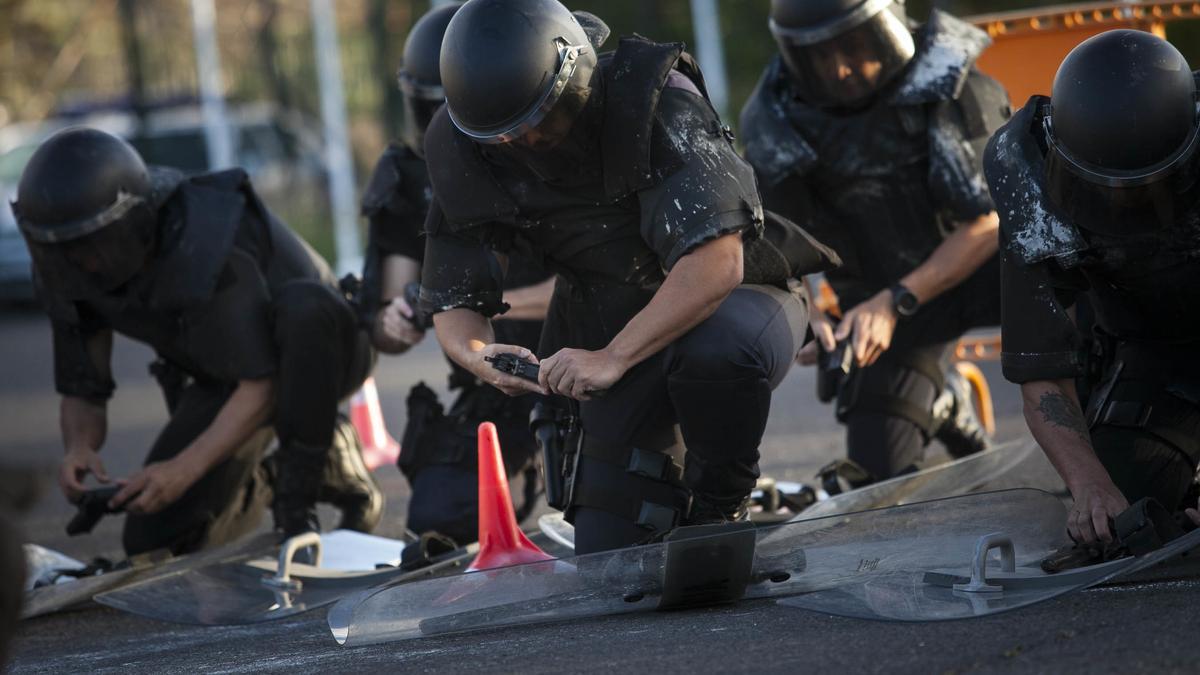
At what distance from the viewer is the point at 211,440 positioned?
486 centimetres

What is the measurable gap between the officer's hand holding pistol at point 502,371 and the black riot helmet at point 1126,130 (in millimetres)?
1294

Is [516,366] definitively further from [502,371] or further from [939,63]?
[939,63]

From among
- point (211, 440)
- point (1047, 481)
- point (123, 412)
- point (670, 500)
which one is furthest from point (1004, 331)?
point (123, 412)

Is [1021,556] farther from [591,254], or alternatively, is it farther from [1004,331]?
[591,254]

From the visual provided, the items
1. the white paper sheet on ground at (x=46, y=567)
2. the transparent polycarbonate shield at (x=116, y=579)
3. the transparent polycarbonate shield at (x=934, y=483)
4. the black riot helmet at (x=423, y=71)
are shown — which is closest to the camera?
the transparent polycarbonate shield at (x=934, y=483)

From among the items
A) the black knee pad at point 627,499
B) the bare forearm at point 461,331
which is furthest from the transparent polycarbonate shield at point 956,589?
the bare forearm at point 461,331

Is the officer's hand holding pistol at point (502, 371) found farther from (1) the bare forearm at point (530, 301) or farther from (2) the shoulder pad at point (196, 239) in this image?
(2) the shoulder pad at point (196, 239)

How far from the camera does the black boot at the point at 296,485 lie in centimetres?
511

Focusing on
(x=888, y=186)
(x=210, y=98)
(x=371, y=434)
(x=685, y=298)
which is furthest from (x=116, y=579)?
(x=210, y=98)

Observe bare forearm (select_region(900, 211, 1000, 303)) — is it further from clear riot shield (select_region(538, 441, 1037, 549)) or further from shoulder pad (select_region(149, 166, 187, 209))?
shoulder pad (select_region(149, 166, 187, 209))

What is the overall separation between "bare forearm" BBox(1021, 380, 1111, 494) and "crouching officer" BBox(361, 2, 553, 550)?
1.71 metres

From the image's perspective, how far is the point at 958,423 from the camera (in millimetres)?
5297

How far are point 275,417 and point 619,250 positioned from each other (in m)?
1.58

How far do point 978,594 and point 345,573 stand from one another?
A: 1968mm
